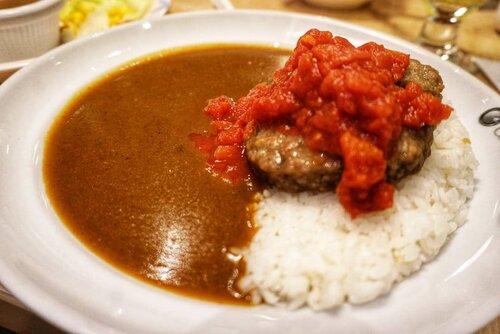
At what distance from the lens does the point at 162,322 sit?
2.11m

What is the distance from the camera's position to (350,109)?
2.46 meters

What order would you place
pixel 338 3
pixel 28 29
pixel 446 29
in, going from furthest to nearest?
1. pixel 338 3
2. pixel 446 29
3. pixel 28 29

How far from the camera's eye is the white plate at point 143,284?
2094mm

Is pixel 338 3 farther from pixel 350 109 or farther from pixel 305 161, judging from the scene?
pixel 305 161

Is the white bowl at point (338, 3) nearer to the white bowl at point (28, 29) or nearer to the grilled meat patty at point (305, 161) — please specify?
the white bowl at point (28, 29)

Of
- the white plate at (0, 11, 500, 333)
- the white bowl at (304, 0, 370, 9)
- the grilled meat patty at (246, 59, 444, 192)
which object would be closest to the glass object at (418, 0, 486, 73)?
the white bowl at (304, 0, 370, 9)

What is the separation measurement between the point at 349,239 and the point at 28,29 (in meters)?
3.41

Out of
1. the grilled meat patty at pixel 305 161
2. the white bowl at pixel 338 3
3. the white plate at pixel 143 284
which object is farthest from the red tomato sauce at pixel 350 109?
the white bowl at pixel 338 3

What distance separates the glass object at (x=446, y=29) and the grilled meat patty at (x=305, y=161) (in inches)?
95.4

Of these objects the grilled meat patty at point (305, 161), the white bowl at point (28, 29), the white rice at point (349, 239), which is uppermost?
the grilled meat patty at point (305, 161)

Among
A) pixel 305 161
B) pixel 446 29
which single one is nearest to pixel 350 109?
pixel 305 161

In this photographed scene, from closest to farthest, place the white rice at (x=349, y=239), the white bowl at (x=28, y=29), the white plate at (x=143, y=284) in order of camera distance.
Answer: the white plate at (x=143, y=284) < the white rice at (x=349, y=239) < the white bowl at (x=28, y=29)

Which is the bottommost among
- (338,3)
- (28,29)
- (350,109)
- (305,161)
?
(28,29)

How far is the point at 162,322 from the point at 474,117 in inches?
107
